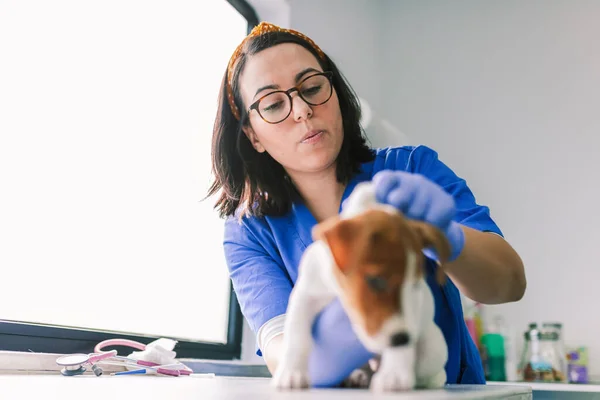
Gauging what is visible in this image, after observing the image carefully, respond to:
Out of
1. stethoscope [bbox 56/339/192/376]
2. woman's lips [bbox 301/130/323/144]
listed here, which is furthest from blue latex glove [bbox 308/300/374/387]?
stethoscope [bbox 56/339/192/376]

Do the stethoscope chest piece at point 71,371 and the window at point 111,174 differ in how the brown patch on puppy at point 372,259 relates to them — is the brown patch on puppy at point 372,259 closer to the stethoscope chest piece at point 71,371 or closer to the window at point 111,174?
the stethoscope chest piece at point 71,371

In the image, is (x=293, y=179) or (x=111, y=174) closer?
(x=293, y=179)

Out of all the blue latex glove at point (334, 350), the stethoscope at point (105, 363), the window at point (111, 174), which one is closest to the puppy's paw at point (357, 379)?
the blue latex glove at point (334, 350)

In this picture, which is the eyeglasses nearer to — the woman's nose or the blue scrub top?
the woman's nose

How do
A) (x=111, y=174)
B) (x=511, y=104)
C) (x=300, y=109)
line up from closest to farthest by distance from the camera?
(x=300, y=109), (x=111, y=174), (x=511, y=104)

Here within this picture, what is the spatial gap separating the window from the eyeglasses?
71 centimetres

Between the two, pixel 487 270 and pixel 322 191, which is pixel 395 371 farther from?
pixel 322 191

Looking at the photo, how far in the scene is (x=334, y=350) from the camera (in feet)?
1.82

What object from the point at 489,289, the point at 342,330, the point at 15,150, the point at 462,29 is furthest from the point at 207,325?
the point at 462,29

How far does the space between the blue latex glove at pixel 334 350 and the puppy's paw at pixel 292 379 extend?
1 centimetres

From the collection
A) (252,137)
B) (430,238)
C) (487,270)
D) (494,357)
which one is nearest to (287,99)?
(252,137)

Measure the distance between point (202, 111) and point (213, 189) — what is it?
39.6 inches

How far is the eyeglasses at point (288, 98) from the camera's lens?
994mm

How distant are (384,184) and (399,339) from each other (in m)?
0.16
